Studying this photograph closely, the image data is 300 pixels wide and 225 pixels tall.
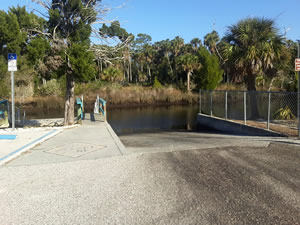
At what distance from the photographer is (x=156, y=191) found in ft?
16.4

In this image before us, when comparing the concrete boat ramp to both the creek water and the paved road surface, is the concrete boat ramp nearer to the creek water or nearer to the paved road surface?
the paved road surface

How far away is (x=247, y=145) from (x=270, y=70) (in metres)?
11.0

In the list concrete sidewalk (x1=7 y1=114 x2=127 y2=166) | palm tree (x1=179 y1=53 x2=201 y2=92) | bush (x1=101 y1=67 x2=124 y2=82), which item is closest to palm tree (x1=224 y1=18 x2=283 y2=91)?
concrete sidewalk (x1=7 y1=114 x2=127 y2=166)

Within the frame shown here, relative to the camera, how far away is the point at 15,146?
8.78 m

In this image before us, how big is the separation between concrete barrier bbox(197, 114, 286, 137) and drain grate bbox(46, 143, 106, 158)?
22.8ft

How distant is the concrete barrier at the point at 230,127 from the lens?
12196mm

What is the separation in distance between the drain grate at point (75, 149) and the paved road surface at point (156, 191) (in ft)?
3.25

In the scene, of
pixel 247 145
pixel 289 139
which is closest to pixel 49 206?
pixel 247 145

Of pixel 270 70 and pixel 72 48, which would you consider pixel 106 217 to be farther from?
pixel 270 70

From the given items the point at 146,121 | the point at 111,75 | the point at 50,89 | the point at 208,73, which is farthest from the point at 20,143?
the point at 111,75

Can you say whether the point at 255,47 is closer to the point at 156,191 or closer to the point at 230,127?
the point at 230,127

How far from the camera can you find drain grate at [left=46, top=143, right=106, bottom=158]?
25.8 ft

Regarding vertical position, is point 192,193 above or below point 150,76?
below

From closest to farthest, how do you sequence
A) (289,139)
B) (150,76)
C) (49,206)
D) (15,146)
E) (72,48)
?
(49,206), (15,146), (289,139), (72,48), (150,76)
